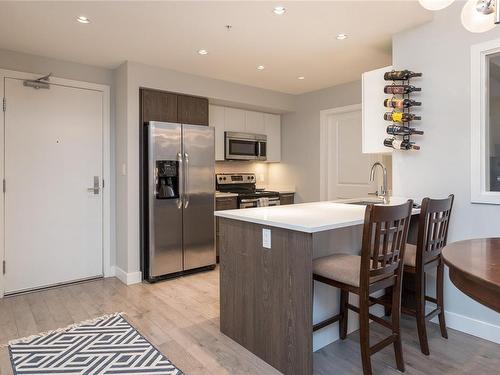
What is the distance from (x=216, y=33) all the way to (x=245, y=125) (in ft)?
7.02

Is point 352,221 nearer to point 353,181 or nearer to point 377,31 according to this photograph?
point 377,31

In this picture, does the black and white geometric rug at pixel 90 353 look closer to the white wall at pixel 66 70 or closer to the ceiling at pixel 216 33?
the white wall at pixel 66 70

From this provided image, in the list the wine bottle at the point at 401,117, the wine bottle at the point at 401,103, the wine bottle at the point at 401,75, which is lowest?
the wine bottle at the point at 401,117

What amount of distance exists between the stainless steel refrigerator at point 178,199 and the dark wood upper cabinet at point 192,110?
0.20 meters

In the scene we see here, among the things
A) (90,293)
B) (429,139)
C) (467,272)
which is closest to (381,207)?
(467,272)

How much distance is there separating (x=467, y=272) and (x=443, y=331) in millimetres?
1714

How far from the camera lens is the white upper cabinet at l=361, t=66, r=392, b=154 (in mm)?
2891

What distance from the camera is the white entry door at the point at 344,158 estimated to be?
4371 mm

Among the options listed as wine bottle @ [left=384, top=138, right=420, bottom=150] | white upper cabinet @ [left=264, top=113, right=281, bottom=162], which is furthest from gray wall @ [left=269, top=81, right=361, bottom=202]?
wine bottle @ [left=384, top=138, right=420, bottom=150]

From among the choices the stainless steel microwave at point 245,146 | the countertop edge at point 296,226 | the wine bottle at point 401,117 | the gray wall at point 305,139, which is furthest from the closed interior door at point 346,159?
the countertop edge at point 296,226

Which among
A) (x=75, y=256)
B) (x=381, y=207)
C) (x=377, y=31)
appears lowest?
(x=75, y=256)

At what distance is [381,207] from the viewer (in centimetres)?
170

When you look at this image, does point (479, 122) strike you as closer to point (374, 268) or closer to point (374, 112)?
point (374, 112)

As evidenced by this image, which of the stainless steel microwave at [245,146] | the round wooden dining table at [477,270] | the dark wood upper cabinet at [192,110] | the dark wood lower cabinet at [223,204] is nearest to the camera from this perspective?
the round wooden dining table at [477,270]
